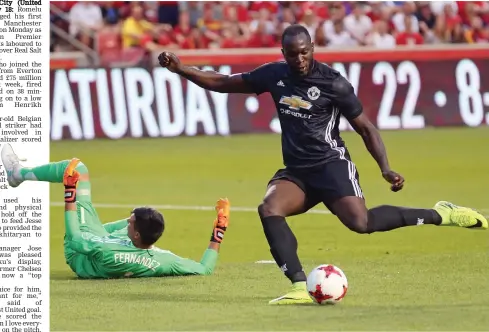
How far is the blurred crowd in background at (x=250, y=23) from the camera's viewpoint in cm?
2692

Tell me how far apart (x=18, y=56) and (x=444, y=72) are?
56.4 ft

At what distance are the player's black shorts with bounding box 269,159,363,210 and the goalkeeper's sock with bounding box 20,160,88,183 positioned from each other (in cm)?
212

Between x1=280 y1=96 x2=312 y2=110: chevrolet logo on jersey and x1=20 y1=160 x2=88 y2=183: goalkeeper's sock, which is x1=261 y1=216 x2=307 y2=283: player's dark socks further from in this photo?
x1=20 y1=160 x2=88 y2=183: goalkeeper's sock

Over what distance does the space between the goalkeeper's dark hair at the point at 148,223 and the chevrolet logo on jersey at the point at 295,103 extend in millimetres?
1556

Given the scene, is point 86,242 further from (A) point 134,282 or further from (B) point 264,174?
(B) point 264,174

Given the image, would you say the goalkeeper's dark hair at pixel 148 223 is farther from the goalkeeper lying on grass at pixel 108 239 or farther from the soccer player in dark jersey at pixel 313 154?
the soccer player in dark jersey at pixel 313 154

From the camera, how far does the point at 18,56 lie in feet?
32.8

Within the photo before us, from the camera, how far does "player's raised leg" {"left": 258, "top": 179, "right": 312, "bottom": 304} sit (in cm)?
975

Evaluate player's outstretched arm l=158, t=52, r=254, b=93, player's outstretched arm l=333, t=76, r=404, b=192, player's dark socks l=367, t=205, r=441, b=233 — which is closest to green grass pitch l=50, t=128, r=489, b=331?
player's dark socks l=367, t=205, r=441, b=233

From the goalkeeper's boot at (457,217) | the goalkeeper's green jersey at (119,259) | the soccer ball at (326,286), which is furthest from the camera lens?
the goalkeeper's green jersey at (119,259)

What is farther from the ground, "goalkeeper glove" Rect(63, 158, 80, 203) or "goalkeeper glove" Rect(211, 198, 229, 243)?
"goalkeeper glove" Rect(63, 158, 80, 203)

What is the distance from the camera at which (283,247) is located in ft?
32.5

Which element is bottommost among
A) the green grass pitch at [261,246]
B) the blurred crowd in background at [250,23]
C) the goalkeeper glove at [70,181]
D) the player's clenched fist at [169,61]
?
the green grass pitch at [261,246]

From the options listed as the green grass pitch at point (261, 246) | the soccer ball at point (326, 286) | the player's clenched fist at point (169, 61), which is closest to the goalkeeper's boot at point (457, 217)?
the green grass pitch at point (261, 246)
